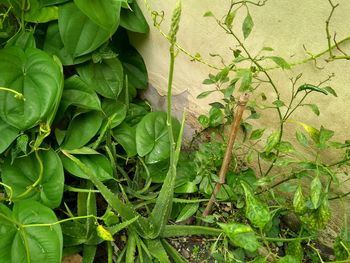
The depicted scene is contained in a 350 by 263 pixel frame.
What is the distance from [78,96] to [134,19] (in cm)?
32

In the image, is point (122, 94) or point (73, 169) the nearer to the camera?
point (73, 169)

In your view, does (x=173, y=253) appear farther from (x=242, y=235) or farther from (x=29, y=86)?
(x=29, y=86)

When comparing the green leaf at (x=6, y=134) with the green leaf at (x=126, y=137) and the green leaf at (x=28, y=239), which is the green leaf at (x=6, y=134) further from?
the green leaf at (x=126, y=137)

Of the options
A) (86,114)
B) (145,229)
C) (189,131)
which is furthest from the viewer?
(189,131)

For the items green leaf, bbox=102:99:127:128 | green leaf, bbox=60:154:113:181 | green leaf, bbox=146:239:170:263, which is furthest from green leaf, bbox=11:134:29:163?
green leaf, bbox=146:239:170:263

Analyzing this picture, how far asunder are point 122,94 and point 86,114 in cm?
19

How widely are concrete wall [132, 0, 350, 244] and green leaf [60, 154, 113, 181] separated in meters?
0.33

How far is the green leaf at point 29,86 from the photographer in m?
0.98

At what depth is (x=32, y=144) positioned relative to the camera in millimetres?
1053

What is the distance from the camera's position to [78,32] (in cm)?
111

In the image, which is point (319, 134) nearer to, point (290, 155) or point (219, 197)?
point (290, 155)

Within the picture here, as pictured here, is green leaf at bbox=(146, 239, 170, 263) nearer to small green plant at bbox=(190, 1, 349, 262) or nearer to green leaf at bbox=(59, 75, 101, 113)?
small green plant at bbox=(190, 1, 349, 262)

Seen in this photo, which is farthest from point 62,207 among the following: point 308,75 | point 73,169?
point 308,75

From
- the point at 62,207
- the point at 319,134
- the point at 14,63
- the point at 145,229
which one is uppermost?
the point at 319,134
